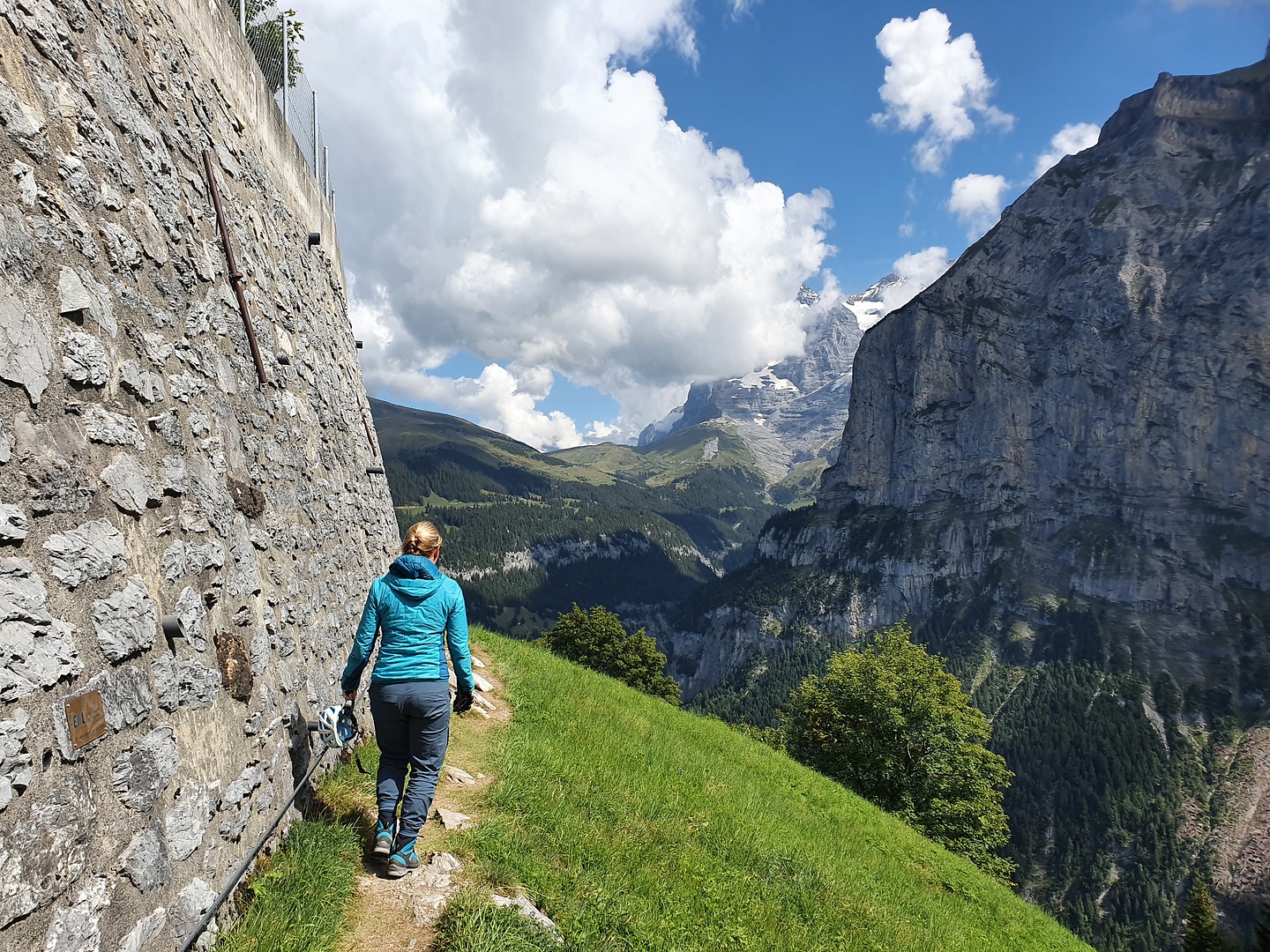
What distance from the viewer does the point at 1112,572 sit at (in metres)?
193

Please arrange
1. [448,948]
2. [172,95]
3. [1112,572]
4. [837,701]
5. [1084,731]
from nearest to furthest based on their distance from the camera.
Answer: [448,948] → [172,95] → [837,701] → [1084,731] → [1112,572]

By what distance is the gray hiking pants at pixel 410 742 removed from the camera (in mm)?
5035

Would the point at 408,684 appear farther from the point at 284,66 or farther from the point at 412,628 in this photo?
the point at 284,66

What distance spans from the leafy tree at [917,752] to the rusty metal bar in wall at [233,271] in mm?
26388

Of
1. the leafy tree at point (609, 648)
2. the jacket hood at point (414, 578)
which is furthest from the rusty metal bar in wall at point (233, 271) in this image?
the leafy tree at point (609, 648)

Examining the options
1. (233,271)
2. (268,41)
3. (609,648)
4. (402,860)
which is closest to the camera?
(402,860)

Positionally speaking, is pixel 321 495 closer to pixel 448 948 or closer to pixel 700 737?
pixel 448 948

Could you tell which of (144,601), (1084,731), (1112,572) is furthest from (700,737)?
(1112,572)

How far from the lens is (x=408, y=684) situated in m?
5.16

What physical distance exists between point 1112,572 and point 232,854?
249102mm

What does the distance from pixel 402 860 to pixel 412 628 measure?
188cm

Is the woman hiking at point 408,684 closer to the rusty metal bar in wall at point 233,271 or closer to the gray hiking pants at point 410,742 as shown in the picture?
the gray hiking pants at point 410,742

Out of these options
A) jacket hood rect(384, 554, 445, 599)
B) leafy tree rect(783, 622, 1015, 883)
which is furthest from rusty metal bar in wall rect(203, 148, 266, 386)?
leafy tree rect(783, 622, 1015, 883)

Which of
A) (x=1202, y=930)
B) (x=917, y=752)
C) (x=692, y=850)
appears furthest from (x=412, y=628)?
(x=1202, y=930)
